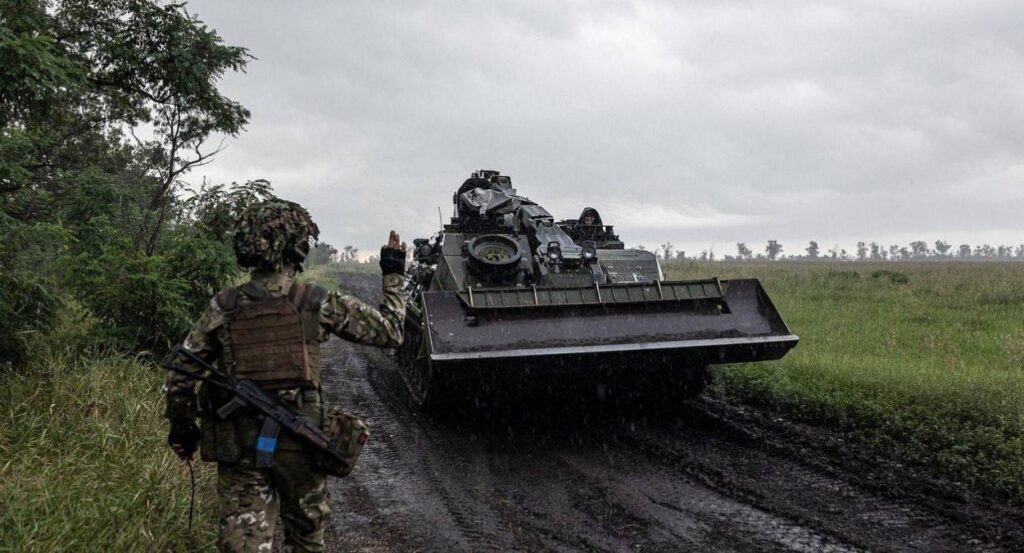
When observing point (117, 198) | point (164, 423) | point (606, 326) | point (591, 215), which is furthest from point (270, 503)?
point (591, 215)

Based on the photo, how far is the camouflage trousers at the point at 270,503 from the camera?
270 cm

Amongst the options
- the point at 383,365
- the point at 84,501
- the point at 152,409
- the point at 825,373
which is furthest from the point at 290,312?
the point at 383,365

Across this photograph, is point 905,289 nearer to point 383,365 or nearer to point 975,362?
point 975,362

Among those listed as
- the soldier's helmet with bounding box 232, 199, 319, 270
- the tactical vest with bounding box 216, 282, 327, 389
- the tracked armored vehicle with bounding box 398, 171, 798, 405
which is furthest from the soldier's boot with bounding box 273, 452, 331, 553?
the tracked armored vehicle with bounding box 398, 171, 798, 405

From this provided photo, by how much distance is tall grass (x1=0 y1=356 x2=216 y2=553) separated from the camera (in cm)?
387

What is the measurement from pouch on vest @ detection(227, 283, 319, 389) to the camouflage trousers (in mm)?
301

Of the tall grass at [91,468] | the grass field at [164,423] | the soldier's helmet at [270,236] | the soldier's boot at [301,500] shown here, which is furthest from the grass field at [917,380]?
the tall grass at [91,468]

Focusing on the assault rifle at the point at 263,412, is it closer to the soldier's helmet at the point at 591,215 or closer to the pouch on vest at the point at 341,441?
the pouch on vest at the point at 341,441

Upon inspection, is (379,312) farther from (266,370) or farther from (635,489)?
(635,489)

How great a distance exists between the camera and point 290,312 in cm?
278

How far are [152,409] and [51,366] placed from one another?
129 centimetres

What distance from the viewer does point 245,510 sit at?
8.95 feet

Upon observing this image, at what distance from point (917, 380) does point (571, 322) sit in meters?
3.78

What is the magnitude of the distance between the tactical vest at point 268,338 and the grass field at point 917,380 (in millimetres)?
4908
